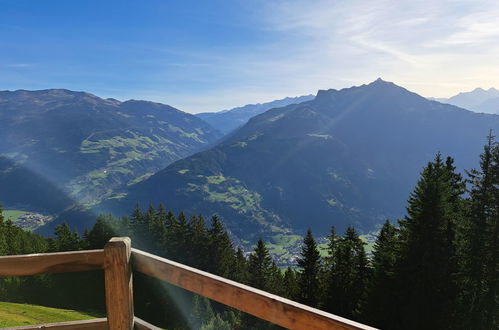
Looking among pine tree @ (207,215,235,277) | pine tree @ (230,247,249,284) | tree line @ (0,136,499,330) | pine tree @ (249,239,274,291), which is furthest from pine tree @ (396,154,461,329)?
pine tree @ (207,215,235,277)

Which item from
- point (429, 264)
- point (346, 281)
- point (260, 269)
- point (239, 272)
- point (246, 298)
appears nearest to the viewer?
point (246, 298)

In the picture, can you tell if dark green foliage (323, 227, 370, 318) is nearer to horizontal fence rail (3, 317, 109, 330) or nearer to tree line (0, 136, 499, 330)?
tree line (0, 136, 499, 330)

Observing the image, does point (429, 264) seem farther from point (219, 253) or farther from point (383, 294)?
point (219, 253)

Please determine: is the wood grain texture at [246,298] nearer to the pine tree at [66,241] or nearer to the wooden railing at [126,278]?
the wooden railing at [126,278]

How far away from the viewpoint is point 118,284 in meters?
4.26

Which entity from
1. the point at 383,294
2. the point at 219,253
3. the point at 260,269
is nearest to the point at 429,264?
the point at 383,294

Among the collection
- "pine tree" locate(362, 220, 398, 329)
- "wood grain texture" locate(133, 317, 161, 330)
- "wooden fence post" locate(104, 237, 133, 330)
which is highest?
"wooden fence post" locate(104, 237, 133, 330)

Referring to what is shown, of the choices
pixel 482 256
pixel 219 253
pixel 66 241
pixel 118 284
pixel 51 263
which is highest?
pixel 51 263

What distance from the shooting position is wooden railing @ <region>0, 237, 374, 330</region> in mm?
3662

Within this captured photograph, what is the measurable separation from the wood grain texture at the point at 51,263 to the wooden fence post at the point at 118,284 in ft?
0.85

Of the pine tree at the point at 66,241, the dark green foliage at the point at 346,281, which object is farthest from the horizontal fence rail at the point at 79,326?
the pine tree at the point at 66,241

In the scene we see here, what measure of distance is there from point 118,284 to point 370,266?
43554 millimetres

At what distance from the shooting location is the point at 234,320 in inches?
2029

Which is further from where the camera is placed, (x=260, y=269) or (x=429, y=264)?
(x=260, y=269)
